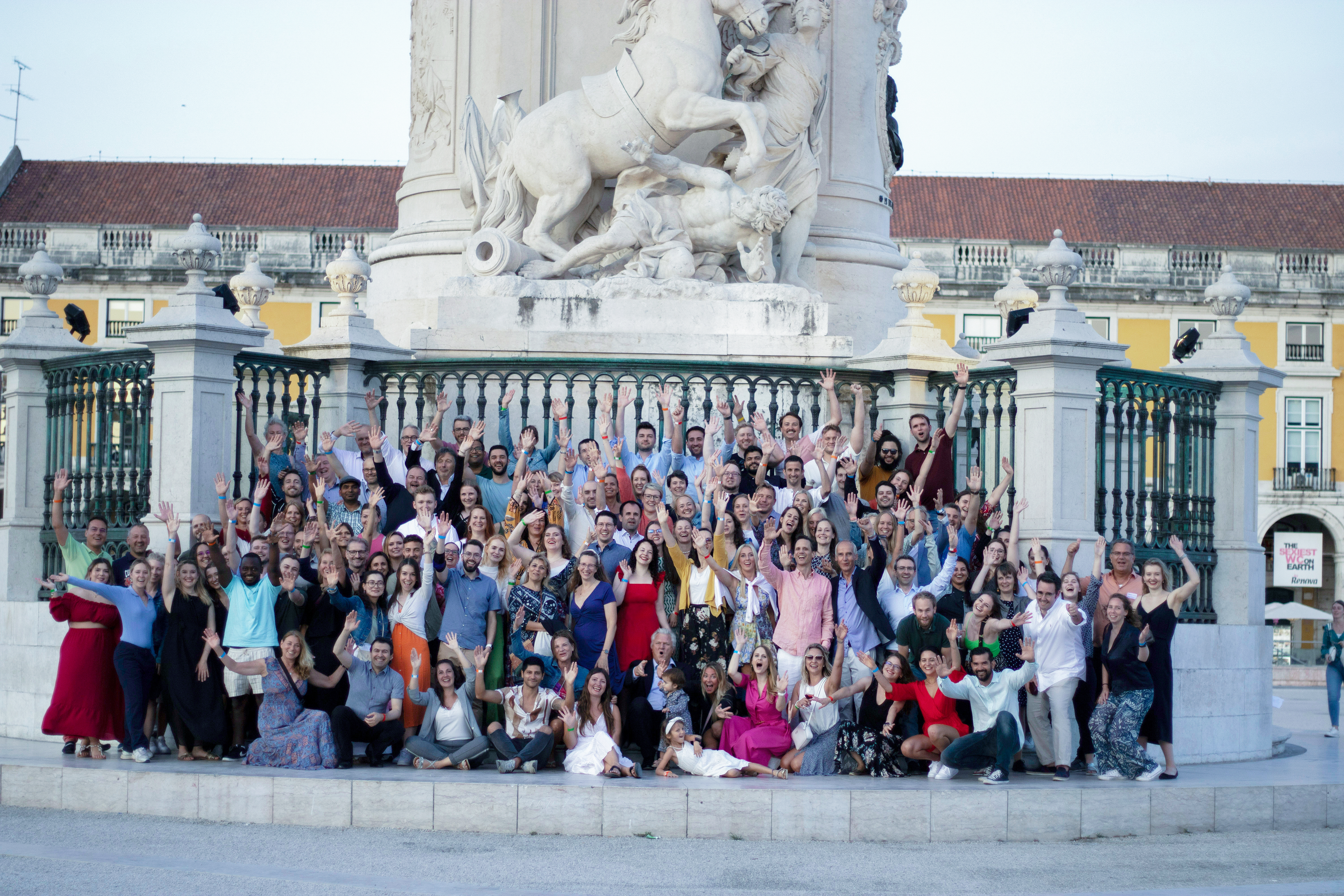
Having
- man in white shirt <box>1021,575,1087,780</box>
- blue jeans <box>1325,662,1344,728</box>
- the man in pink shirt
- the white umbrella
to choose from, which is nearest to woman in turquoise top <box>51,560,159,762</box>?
the man in pink shirt

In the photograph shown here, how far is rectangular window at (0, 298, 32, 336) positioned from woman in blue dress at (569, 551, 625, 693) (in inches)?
1440

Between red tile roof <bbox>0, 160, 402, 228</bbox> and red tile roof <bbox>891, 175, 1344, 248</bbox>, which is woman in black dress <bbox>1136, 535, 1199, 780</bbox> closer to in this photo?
red tile roof <bbox>891, 175, 1344, 248</bbox>

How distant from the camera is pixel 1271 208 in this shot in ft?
162

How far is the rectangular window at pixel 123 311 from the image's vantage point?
4472 cm

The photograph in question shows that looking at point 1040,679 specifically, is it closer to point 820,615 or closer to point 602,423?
point 820,615

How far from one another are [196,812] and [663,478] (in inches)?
154

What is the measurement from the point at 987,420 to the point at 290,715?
515cm

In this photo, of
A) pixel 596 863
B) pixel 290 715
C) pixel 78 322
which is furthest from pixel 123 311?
pixel 596 863

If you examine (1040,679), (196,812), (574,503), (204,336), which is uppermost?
(204,336)

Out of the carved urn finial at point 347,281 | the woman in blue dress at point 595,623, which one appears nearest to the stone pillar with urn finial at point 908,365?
the woman in blue dress at point 595,623

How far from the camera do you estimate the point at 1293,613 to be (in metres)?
41.3

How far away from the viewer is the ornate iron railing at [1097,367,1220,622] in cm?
1247

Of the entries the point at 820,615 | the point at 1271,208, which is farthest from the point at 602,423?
the point at 1271,208

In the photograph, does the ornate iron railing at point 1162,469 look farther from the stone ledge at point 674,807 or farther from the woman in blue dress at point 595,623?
the woman in blue dress at point 595,623
